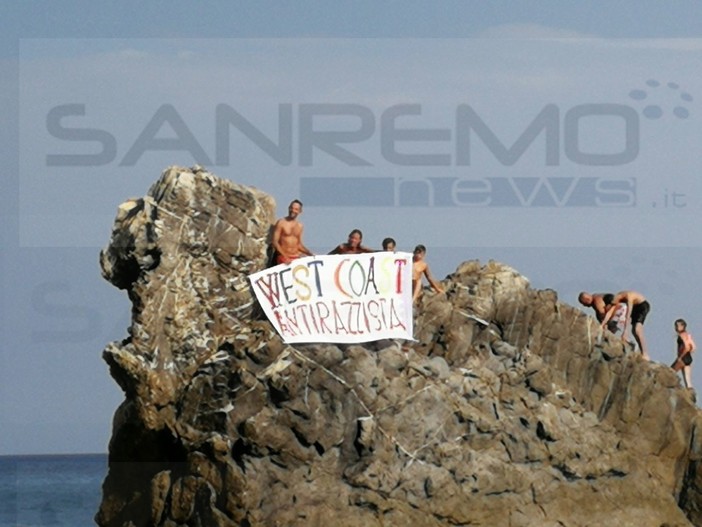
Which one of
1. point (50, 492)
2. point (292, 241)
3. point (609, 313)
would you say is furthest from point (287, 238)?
point (50, 492)

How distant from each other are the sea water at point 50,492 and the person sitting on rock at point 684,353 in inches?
1161

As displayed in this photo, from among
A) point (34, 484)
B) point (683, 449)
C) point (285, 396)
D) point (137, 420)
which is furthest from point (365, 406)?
point (34, 484)

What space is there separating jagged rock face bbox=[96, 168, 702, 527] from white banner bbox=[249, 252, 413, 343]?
35cm

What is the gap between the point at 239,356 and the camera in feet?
90.8

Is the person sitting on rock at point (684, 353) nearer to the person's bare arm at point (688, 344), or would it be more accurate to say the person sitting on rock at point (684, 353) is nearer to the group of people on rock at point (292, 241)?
the person's bare arm at point (688, 344)

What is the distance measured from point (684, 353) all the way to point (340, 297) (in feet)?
21.2

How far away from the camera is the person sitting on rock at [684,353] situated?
31.7 meters

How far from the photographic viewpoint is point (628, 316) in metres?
31.5

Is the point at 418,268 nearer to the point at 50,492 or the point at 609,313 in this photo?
the point at 609,313

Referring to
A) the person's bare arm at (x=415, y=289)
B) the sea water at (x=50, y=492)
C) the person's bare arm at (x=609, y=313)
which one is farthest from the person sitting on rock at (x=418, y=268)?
the sea water at (x=50, y=492)

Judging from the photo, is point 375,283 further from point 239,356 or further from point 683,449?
point 683,449

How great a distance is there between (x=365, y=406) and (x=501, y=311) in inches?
159

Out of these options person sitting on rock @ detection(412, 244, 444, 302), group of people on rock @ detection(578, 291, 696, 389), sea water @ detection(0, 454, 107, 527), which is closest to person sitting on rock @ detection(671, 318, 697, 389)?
group of people on rock @ detection(578, 291, 696, 389)

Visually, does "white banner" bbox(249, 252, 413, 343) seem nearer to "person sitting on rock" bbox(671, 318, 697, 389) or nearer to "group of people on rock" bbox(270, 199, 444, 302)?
"group of people on rock" bbox(270, 199, 444, 302)
